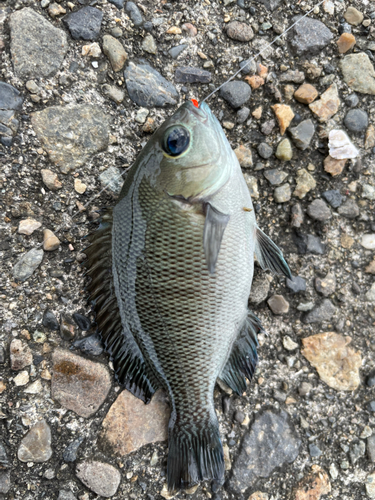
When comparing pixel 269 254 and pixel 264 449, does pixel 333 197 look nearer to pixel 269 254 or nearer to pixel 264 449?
pixel 269 254

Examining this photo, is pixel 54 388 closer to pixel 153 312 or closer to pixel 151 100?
pixel 153 312

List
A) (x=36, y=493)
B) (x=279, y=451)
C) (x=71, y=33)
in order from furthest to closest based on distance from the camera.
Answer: (x=279, y=451), (x=71, y=33), (x=36, y=493)

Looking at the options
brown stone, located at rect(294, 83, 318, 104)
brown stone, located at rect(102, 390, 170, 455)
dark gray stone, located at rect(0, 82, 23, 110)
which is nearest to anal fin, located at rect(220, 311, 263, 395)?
brown stone, located at rect(102, 390, 170, 455)

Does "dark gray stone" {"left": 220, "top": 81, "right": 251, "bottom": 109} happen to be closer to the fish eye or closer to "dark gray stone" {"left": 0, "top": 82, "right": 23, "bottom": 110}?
the fish eye

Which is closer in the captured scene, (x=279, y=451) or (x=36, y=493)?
(x=36, y=493)

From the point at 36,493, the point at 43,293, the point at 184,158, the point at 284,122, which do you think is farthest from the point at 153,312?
the point at 284,122

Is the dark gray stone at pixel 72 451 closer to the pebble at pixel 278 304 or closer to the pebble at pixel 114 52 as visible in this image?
the pebble at pixel 278 304
